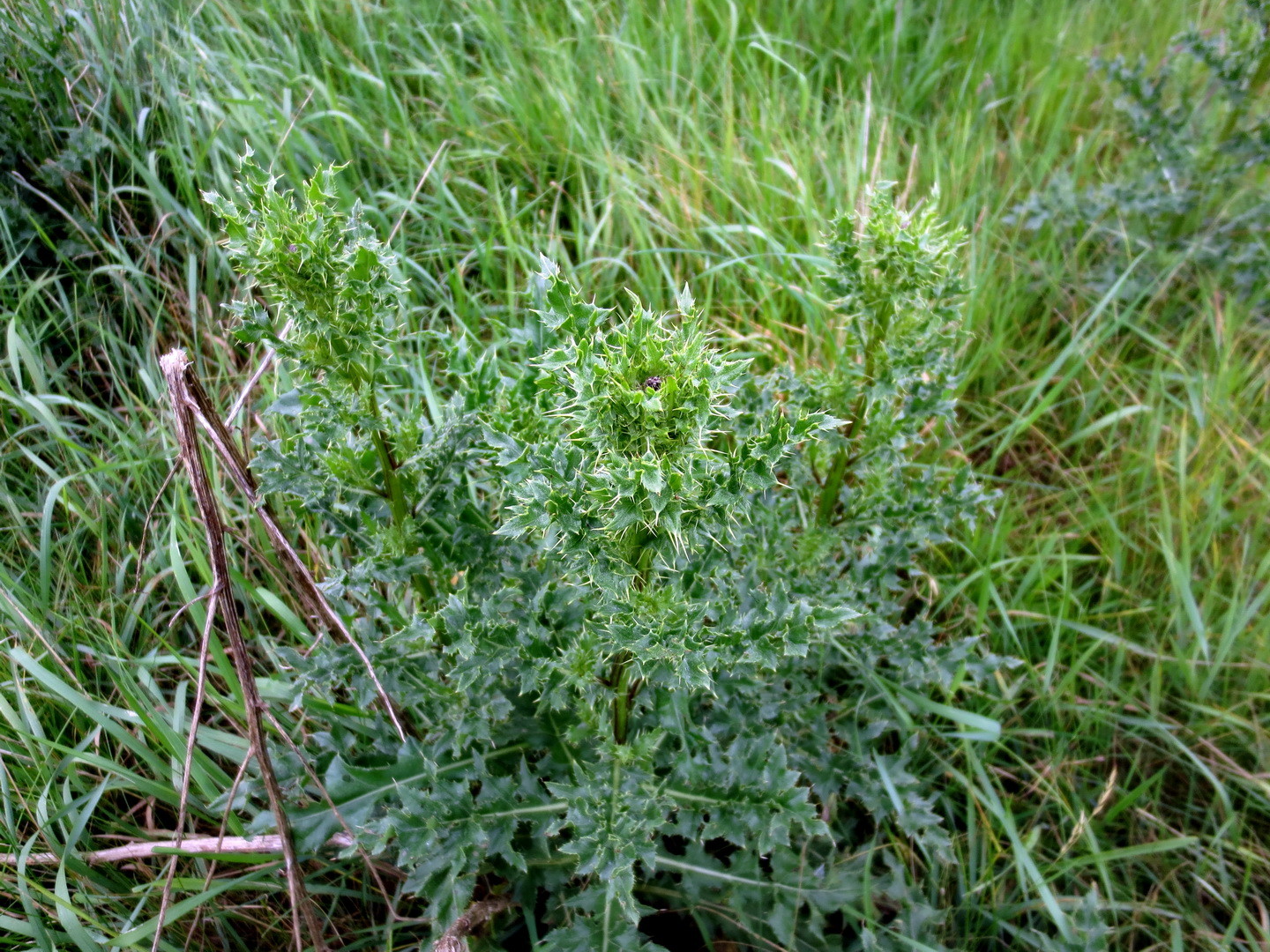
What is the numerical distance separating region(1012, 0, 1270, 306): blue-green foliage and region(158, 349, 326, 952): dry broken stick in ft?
11.6

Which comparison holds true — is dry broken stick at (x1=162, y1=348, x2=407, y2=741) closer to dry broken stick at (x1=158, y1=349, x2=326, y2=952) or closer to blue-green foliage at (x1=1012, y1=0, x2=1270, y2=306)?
dry broken stick at (x1=158, y1=349, x2=326, y2=952)

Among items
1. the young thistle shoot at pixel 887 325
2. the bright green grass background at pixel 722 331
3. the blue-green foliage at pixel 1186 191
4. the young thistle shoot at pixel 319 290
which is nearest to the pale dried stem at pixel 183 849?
the bright green grass background at pixel 722 331

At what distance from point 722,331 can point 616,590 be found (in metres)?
1.76

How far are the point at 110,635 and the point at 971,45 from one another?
15.6ft

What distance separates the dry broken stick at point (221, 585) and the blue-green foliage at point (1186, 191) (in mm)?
Result: 3526

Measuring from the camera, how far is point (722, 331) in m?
3.34

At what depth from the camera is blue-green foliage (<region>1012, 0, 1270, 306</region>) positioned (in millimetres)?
3854

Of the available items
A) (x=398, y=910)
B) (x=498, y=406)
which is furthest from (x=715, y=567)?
(x=398, y=910)

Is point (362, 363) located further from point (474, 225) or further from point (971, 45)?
point (971, 45)

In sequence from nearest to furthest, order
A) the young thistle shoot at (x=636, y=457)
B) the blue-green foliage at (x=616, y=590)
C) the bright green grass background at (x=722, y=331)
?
1. the young thistle shoot at (x=636, y=457)
2. the blue-green foliage at (x=616, y=590)
3. the bright green grass background at (x=722, y=331)

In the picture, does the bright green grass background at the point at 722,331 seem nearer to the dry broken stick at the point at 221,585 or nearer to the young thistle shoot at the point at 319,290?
the dry broken stick at the point at 221,585

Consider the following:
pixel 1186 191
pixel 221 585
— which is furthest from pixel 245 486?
pixel 1186 191

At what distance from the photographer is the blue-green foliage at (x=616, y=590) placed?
1.77m

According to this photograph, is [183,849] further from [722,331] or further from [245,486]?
[722,331]
